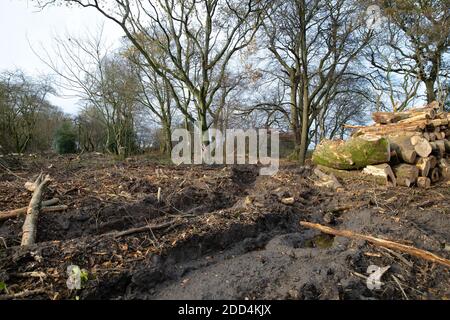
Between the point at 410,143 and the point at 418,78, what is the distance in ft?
37.4

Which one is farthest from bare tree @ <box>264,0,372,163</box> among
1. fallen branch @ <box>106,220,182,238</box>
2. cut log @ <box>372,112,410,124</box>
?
fallen branch @ <box>106,220,182,238</box>

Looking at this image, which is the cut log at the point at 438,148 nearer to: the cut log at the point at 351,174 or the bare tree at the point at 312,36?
the cut log at the point at 351,174

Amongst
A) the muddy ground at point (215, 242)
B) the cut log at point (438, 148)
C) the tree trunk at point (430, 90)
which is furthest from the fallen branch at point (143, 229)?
the tree trunk at point (430, 90)

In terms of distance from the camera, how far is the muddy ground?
272 cm

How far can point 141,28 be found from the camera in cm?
1249

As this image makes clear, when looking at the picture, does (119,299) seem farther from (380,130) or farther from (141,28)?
(141,28)

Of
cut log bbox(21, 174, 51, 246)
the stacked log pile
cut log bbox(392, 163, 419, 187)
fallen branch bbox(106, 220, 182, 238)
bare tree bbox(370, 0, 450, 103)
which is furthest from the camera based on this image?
bare tree bbox(370, 0, 450, 103)

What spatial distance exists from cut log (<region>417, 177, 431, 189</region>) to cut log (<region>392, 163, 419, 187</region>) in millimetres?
91

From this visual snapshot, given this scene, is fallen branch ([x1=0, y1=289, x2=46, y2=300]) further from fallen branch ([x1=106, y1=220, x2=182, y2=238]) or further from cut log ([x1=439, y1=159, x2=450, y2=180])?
cut log ([x1=439, y1=159, x2=450, y2=180])

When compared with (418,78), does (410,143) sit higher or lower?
lower

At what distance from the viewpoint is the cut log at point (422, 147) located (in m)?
6.50

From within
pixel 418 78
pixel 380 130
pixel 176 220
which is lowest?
pixel 176 220
